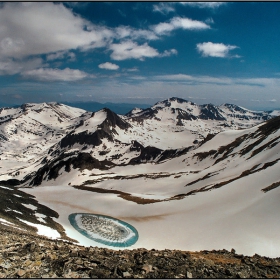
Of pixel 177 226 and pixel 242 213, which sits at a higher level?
pixel 242 213

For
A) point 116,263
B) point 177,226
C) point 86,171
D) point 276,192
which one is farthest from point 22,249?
→ point 86,171

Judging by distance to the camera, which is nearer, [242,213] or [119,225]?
[242,213]

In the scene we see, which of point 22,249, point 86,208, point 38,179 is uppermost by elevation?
point 22,249

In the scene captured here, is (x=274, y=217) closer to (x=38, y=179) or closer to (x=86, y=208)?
(x=86, y=208)

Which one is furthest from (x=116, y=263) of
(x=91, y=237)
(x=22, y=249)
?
(x=91, y=237)

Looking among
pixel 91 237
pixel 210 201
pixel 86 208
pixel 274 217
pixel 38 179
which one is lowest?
pixel 38 179

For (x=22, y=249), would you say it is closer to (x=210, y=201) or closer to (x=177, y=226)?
(x=177, y=226)

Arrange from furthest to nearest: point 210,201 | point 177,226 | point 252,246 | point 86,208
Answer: point 86,208 < point 210,201 < point 177,226 < point 252,246

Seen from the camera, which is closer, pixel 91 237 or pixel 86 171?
pixel 91 237

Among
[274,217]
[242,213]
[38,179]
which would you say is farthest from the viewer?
[38,179]
